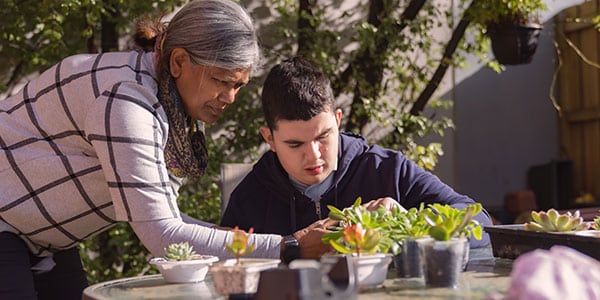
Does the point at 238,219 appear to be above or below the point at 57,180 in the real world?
below

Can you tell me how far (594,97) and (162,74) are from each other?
5.05 m

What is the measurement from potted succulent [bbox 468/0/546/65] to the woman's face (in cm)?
277

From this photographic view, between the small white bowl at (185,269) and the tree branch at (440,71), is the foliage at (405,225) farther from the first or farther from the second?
the tree branch at (440,71)

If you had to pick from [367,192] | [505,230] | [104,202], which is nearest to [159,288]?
[104,202]

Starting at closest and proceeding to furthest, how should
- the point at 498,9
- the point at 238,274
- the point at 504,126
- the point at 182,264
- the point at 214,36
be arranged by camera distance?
1. the point at 238,274
2. the point at 182,264
3. the point at 214,36
4. the point at 498,9
5. the point at 504,126

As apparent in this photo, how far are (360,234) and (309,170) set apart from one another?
2.63 ft

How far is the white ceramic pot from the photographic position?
130 centimetres

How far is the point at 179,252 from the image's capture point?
1.66 meters

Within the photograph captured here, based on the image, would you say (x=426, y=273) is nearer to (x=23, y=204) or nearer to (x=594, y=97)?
(x=23, y=204)

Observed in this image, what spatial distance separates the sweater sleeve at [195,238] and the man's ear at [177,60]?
0.39 m

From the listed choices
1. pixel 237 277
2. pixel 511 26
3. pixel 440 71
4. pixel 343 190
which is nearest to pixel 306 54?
pixel 440 71

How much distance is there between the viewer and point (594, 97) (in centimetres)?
648

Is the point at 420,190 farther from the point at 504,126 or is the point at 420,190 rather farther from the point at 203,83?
the point at 504,126

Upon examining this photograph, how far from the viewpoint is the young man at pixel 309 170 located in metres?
2.17
